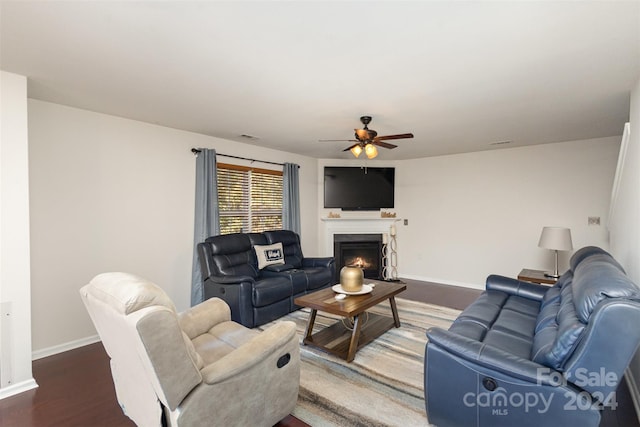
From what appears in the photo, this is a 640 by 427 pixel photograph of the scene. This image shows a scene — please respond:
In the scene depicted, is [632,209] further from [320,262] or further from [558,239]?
[320,262]

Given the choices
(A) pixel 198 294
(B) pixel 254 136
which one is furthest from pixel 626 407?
(B) pixel 254 136

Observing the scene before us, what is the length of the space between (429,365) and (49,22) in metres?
3.00

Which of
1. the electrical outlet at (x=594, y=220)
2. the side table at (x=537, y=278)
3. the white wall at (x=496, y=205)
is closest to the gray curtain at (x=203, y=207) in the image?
the white wall at (x=496, y=205)

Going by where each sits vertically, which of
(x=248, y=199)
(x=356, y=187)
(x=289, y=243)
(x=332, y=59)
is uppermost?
(x=332, y=59)

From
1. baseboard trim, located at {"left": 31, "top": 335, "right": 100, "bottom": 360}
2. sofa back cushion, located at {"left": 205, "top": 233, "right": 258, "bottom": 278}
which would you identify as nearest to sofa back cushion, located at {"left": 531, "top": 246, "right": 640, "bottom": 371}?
sofa back cushion, located at {"left": 205, "top": 233, "right": 258, "bottom": 278}

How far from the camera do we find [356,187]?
6016 millimetres

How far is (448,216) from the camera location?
5.75 metres

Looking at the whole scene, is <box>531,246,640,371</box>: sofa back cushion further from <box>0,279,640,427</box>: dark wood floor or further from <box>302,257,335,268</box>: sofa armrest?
<box>302,257,335,268</box>: sofa armrest

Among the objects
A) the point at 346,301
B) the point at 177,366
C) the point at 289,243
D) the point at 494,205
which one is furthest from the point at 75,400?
the point at 494,205

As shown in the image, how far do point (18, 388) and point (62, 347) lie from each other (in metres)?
0.76

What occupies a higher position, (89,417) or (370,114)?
(370,114)

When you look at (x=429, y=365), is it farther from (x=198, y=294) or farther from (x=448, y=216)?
(x=448, y=216)

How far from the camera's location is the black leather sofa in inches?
138

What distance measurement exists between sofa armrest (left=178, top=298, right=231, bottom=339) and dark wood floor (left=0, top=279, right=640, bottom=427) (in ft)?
2.15
